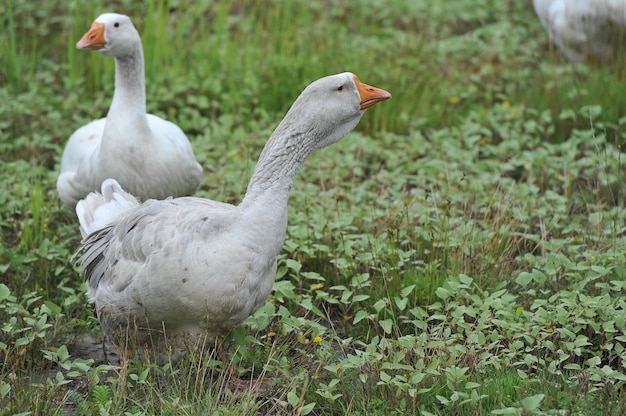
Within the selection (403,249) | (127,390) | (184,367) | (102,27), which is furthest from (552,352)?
(102,27)

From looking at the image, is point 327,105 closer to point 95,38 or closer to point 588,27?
point 95,38

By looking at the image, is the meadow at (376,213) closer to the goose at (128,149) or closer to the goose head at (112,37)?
the goose at (128,149)

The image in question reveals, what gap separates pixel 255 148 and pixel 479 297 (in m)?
3.04

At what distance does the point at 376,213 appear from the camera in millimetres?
5617

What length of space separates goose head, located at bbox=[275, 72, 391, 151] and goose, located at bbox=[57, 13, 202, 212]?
1.66 m

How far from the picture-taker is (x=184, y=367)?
3.87 meters

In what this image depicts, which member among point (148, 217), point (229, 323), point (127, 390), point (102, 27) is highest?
point (102, 27)

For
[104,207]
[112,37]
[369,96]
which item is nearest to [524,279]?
[369,96]

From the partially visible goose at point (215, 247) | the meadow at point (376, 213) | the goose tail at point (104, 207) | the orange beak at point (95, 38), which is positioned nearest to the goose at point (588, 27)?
the meadow at point (376, 213)

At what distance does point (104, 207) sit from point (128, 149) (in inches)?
25.7

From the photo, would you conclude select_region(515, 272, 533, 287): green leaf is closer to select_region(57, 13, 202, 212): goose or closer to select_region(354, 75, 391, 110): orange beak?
select_region(354, 75, 391, 110): orange beak

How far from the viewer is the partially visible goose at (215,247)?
12.1ft

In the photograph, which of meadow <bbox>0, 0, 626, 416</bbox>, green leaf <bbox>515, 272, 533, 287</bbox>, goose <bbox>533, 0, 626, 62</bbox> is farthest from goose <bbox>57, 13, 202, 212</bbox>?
goose <bbox>533, 0, 626, 62</bbox>

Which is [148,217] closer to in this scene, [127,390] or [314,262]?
[127,390]
